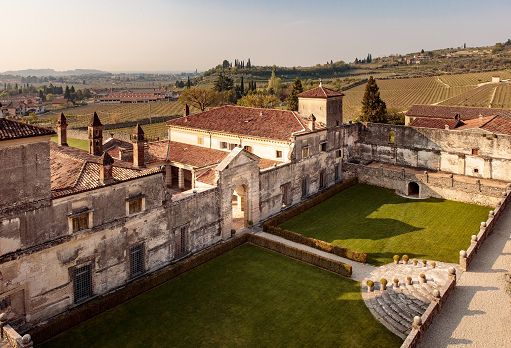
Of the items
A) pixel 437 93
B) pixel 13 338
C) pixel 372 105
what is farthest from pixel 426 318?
pixel 437 93

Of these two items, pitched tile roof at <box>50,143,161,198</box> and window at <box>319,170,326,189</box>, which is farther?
window at <box>319,170,326,189</box>

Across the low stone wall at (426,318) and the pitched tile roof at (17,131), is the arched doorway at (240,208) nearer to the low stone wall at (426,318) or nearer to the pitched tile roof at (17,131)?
the pitched tile roof at (17,131)

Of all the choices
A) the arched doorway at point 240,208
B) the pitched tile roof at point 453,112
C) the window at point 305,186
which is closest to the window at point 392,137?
the pitched tile roof at point 453,112

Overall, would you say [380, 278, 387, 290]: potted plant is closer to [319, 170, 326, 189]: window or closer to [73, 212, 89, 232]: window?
[73, 212, 89, 232]: window

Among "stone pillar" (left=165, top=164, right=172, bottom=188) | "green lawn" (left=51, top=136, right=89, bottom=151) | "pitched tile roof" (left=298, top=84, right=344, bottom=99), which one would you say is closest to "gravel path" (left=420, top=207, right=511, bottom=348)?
"pitched tile roof" (left=298, top=84, right=344, bottom=99)

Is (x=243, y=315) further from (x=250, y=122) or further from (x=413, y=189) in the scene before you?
(x=413, y=189)

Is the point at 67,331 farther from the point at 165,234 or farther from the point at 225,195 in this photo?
the point at 225,195
